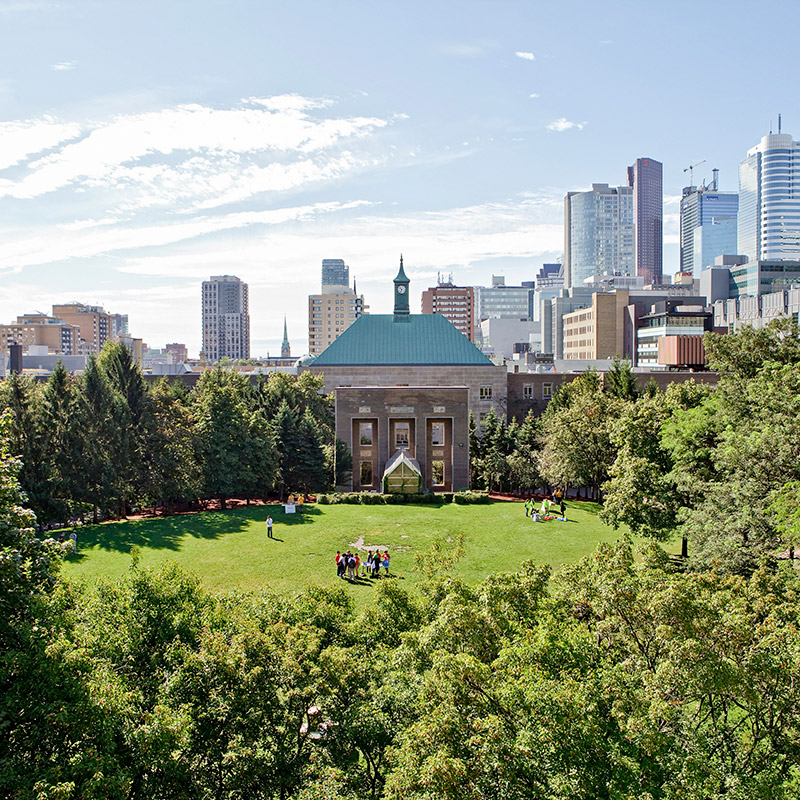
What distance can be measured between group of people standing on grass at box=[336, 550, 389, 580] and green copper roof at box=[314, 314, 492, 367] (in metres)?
38.1

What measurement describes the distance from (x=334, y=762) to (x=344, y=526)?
86.5 ft

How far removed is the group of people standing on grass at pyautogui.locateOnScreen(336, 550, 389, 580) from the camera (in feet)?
96.1

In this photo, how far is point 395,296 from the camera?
69.7m

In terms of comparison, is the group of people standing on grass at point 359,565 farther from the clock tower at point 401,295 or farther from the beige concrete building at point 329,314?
the beige concrete building at point 329,314

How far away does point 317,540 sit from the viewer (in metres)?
35.2

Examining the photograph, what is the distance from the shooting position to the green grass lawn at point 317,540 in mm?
29578

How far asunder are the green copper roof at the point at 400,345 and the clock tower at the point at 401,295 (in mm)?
799

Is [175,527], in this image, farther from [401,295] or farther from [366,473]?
[401,295]

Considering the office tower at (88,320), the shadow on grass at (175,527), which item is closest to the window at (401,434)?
the shadow on grass at (175,527)

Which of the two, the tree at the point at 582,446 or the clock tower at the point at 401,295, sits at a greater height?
the clock tower at the point at 401,295

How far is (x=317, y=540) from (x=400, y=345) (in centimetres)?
3545

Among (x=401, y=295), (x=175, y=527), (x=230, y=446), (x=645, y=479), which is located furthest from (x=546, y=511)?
(x=401, y=295)

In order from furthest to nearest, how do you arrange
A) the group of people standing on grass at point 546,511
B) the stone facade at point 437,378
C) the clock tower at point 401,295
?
the clock tower at point 401,295 < the stone facade at point 437,378 < the group of people standing on grass at point 546,511

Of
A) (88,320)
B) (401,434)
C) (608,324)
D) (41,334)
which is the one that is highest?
(88,320)
